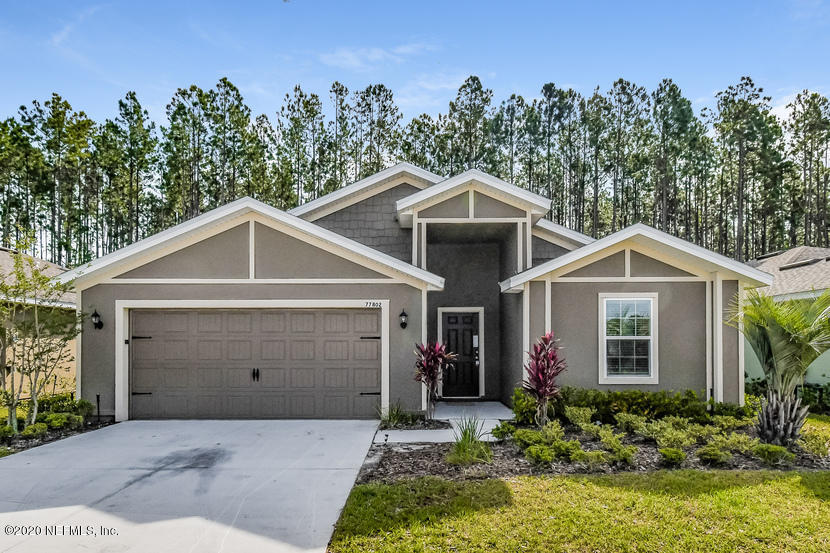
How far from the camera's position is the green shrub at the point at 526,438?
23.8 ft

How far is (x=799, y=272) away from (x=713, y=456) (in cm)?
1078

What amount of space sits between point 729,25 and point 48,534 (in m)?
13.1

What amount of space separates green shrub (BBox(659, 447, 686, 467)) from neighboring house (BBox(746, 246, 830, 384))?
605 cm

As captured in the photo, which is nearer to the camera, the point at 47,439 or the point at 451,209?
the point at 47,439

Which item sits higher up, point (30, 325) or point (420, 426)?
point (30, 325)

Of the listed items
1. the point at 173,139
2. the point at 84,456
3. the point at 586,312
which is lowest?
the point at 84,456

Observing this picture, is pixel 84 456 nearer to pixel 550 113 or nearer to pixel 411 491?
pixel 411 491

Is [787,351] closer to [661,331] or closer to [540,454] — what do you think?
[661,331]

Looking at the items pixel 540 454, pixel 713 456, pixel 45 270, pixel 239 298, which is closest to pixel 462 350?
pixel 239 298

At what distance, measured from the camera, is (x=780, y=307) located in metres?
7.49

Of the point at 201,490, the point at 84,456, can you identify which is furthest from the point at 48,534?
the point at 84,456

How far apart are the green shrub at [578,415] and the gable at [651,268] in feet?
9.43

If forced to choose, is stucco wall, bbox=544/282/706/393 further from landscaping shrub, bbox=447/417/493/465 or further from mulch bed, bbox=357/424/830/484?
landscaping shrub, bbox=447/417/493/465

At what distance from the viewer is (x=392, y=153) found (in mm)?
26234
